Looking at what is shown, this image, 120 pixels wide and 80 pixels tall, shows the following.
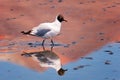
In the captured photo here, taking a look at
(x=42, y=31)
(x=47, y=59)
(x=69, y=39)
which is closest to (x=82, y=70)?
Answer: (x=47, y=59)

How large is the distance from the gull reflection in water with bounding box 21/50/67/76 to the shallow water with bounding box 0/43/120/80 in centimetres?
14

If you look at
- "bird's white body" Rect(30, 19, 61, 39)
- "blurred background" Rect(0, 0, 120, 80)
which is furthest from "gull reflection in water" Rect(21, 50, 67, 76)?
"bird's white body" Rect(30, 19, 61, 39)

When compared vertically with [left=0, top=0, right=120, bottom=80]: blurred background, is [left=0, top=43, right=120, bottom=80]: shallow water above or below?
above

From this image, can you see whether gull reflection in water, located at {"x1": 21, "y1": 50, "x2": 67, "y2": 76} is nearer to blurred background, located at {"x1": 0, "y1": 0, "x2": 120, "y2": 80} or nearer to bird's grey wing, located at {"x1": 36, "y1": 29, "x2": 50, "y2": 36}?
blurred background, located at {"x1": 0, "y1": 0, "x2": 120, "y2": 80}

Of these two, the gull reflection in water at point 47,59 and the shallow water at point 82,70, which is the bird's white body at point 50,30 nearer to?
the gull reflection in water at point 47,59

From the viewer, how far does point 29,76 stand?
9.05m

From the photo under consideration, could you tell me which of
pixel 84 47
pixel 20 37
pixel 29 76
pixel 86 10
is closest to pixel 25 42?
pixel 20 37

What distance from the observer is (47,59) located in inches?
392

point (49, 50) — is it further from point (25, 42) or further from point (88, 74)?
point (88, 74)

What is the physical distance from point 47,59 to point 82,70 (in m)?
1.11

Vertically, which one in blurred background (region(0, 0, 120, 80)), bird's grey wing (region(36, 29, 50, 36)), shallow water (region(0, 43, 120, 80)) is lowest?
blurred background (region(0, 0, 120, 80))

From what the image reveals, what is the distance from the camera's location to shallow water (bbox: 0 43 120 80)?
8789 millimetres

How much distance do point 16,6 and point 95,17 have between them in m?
3.69

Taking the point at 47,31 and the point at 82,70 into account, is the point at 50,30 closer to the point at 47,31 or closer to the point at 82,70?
the point at 47,31
